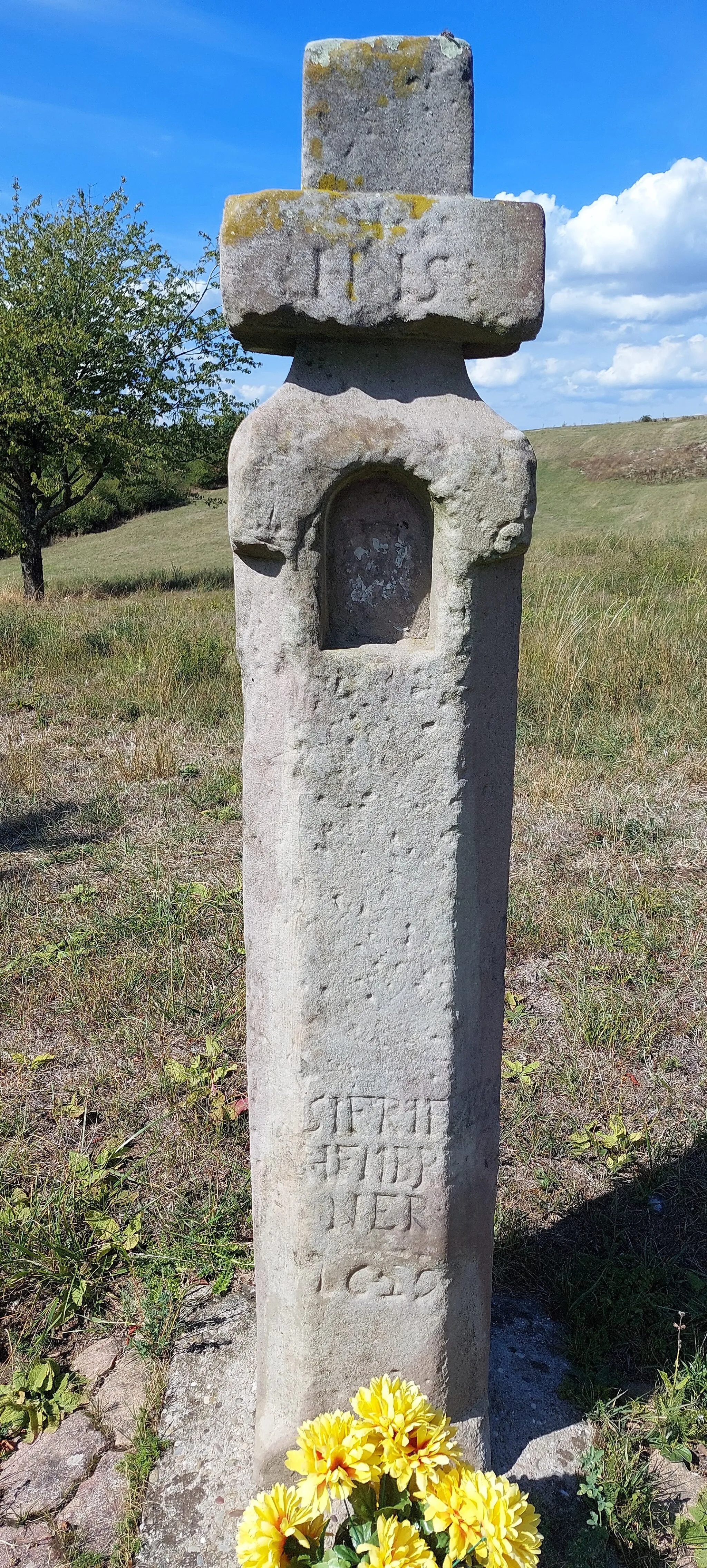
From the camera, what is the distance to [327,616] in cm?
164

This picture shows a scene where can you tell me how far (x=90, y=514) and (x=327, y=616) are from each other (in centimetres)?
3324

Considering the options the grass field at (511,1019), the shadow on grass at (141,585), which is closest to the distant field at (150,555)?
the shadow on grass at (141,585)

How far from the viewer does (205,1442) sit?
2162 millimetres

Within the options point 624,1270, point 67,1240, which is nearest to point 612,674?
point 624,1270

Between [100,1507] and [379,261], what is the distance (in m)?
2.50

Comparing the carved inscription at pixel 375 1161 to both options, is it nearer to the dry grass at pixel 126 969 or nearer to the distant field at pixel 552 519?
the dry grass at pixel 126 969

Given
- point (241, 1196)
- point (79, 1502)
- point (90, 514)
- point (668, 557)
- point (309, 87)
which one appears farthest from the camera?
point (90, 514)

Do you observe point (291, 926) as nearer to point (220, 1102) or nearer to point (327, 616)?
point (327, 616)

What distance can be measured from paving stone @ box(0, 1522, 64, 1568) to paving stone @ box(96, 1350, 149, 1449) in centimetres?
22

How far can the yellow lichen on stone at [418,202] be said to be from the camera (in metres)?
1.43

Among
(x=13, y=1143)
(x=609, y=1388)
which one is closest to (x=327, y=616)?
(x=609, y=1388)

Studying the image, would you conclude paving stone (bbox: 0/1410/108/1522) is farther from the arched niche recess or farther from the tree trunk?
the tree trunk

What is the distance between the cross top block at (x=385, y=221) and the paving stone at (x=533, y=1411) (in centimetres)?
224

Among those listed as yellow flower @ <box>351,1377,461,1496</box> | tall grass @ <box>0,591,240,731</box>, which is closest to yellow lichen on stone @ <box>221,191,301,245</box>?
yellow flower @ <box>351,1377,461,1496</box>
